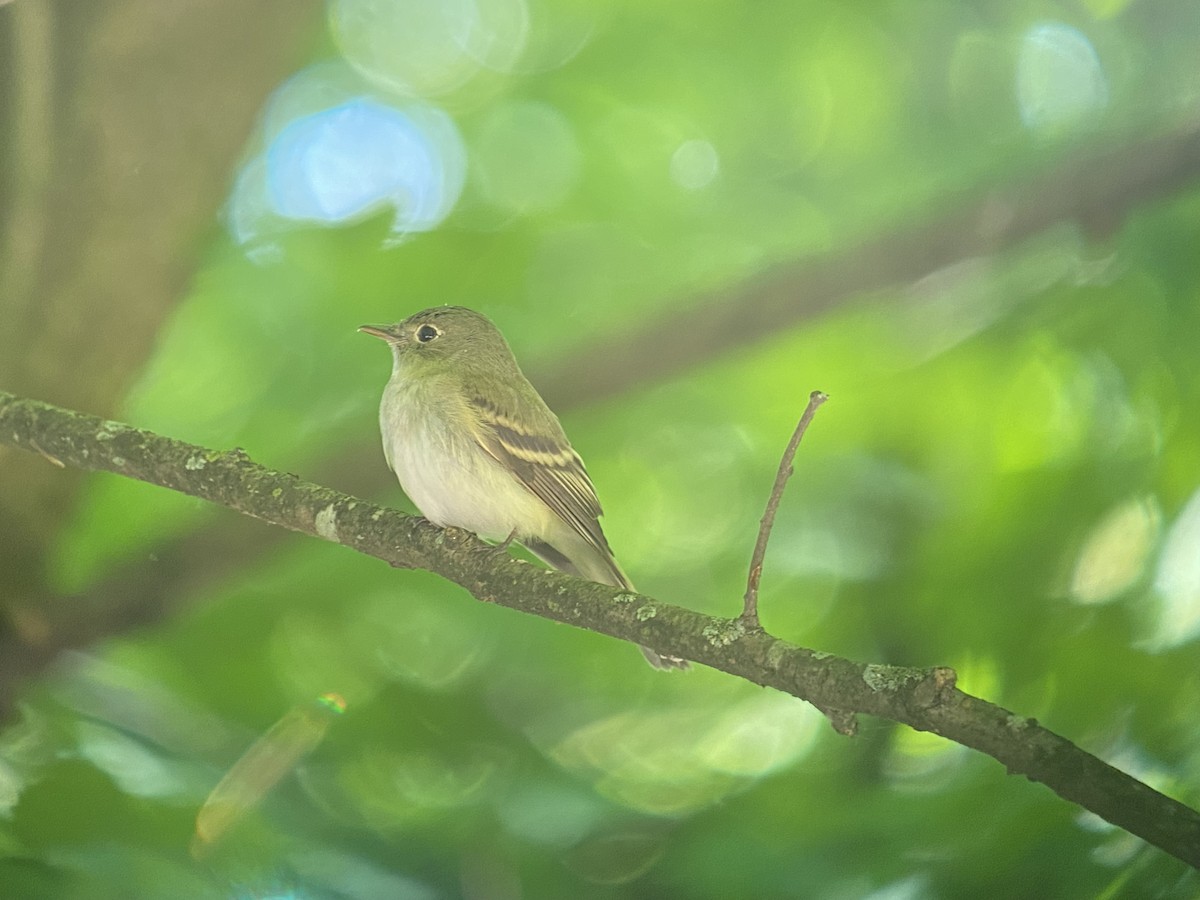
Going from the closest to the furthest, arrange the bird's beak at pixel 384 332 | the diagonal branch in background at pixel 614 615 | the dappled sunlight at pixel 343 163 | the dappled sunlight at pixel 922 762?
the diagonal branch in background at pixel 614 615 → the dappled sunlight at pixel 922 762 → the bird's beak at pixel 384 332 → the dappled sunlight at pixel 343 163

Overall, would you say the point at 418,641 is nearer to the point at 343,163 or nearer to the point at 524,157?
the point at 343,163

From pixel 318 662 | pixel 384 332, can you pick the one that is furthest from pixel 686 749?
pixel 384 332

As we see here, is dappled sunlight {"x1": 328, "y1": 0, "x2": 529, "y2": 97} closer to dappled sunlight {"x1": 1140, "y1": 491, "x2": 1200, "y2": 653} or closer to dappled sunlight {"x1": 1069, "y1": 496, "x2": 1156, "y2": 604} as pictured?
dappled sunlight {"x1": 1069, "y1": 496, "x2": 1156, "y2": 604}

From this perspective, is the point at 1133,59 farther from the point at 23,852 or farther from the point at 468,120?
the point at 23,852

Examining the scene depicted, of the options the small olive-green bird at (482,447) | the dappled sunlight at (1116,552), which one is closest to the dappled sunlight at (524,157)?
the small olive-green bird at (482,447)

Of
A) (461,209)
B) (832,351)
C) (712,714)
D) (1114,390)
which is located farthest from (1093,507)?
(461,209)

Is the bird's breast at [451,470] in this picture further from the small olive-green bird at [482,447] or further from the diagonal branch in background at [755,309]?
the diagonal branch in background at [755,309]

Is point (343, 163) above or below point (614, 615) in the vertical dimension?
above

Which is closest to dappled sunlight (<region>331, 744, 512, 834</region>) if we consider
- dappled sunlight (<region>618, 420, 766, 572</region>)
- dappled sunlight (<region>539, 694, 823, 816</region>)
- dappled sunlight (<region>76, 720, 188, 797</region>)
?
dappled sunlight (<region>539, 694, 823, 816</region>)
